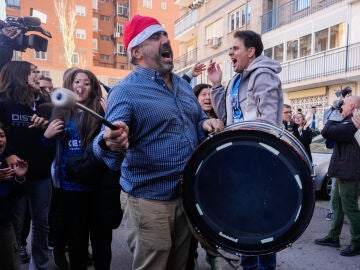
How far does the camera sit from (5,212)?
9.44 ft

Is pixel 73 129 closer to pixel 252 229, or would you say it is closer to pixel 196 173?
pixel 196 173

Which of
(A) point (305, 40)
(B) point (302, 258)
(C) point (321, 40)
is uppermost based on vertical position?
(A) point (305, 40)

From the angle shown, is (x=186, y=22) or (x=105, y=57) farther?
(x=105, y=57)

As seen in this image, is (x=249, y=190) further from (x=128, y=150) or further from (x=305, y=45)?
(x=305, y=45)

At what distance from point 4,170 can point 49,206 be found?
0.97 metres

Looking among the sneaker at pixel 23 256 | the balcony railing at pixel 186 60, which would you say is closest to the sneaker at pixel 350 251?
the sneaker at pixel 23 256

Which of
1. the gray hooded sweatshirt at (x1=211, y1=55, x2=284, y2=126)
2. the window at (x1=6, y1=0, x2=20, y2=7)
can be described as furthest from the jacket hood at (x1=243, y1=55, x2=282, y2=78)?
the window at (x1=6, y1=0, x2=20, y2=7)

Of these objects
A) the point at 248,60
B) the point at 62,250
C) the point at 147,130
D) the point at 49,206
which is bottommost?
the point at 62,250

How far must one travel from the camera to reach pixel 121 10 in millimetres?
52688

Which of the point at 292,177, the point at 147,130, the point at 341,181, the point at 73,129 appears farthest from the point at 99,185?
the point at 341,181

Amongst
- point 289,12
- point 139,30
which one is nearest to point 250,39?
point 139,30

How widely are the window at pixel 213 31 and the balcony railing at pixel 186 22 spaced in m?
2.11

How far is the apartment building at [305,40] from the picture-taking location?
17.2 m

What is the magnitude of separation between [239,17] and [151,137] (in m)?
24.2
